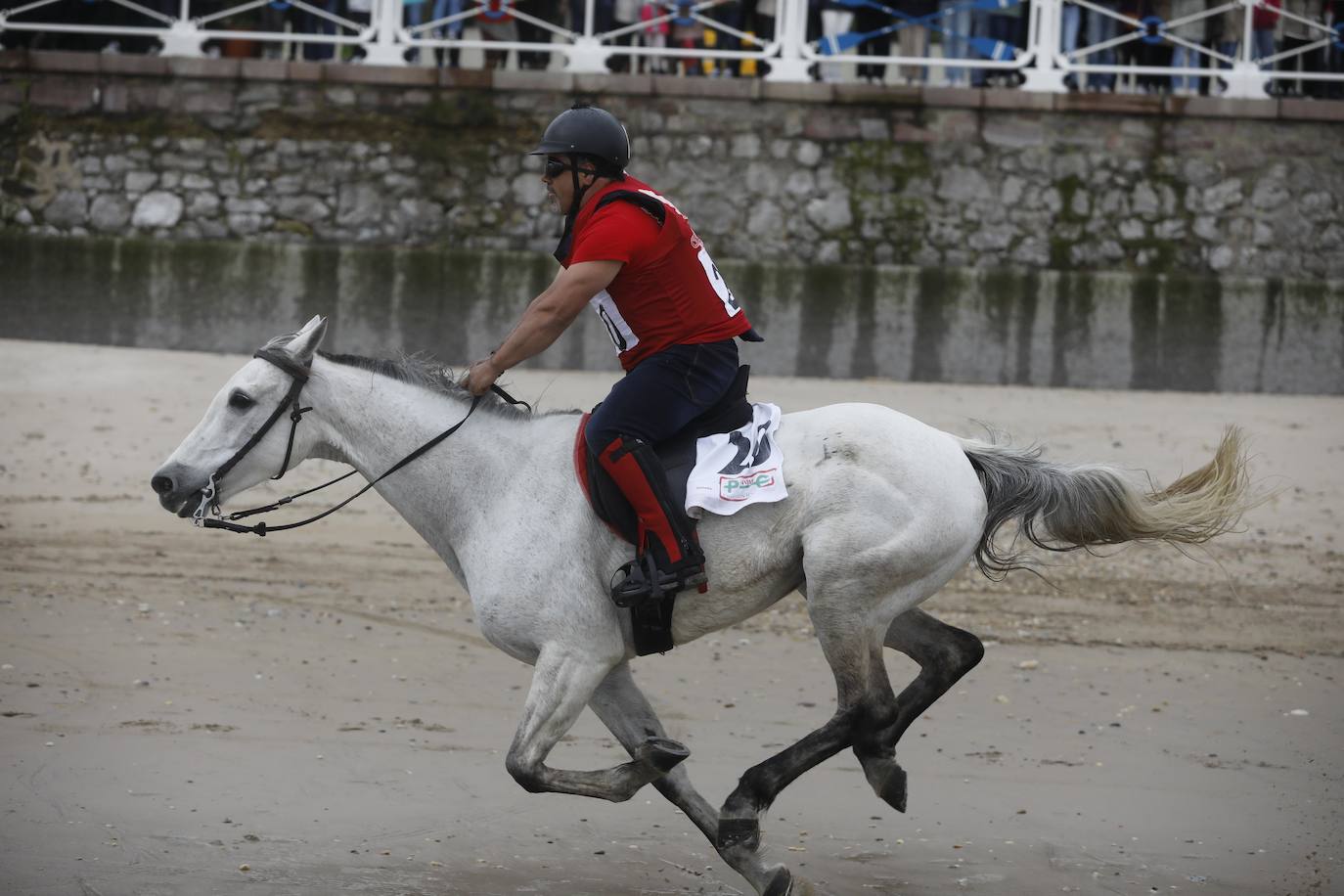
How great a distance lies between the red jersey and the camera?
16.1 ft

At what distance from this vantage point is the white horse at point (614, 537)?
16.4 ft

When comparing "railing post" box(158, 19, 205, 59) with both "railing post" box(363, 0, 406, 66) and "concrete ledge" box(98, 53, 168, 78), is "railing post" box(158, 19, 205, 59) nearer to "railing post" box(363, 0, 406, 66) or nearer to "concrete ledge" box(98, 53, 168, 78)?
"concrete ledge" box(98, 53, 168, 78)

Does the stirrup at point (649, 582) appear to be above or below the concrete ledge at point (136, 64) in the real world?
below

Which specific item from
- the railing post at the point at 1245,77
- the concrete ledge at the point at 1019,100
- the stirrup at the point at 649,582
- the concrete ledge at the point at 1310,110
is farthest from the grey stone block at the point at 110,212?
the stirrup at the point at 649,582

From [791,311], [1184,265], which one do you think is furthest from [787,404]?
[1184,265]

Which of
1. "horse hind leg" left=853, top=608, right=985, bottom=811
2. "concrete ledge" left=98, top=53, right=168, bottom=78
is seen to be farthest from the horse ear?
"concrete ledge" left=98, top=53, right=168, bottom=78

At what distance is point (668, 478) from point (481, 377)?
2.30 feet

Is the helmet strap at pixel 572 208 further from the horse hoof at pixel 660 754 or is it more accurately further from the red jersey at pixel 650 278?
the horse hoof at pixel 660 754

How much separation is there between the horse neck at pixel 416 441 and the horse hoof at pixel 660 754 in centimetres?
88

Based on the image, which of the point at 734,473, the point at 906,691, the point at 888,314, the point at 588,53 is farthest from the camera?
the point at 588,53

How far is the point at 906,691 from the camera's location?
17.9 ft

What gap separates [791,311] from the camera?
13914 millimetres

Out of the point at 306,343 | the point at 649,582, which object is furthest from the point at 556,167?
the point at 649,582

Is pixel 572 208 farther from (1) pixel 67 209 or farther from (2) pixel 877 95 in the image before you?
(1) pixel 67 209
